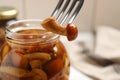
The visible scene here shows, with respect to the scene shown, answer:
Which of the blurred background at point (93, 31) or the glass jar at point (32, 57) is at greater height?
the glass jar at point (32, 57)

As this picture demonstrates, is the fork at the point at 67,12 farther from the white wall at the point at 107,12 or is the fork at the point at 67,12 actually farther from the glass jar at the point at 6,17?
the white wall at the point at 107,12

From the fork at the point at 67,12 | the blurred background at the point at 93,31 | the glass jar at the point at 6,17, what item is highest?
the fork at the point at 67,12

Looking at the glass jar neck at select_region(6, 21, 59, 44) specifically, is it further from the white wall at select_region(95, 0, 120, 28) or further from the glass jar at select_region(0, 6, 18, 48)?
the white wall at select_region(95, 0, 120, 28)

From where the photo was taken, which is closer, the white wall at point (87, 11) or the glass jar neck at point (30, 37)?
the glass jar neck at point (30, 37)

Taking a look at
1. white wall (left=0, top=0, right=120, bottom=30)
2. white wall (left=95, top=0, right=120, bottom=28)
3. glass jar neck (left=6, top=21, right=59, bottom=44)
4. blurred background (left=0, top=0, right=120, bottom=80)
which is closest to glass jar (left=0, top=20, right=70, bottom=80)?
glass jar neck (left=6, top=21, right=59, bottom=44)

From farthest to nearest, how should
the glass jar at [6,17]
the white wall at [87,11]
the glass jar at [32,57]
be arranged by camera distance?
the white wall at [87,11] < the glass jar at [6,17] < the glass jar at [32,57]

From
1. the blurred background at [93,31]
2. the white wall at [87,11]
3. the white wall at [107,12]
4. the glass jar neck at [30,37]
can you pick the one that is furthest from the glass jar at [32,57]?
the white wall at [107,12]

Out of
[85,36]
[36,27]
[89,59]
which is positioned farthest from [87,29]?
[36,27]

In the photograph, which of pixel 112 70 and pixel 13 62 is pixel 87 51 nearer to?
pixel 112 70
